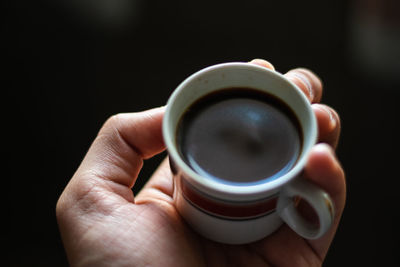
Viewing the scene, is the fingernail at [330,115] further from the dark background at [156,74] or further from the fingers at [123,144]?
the dark background at [156,74]

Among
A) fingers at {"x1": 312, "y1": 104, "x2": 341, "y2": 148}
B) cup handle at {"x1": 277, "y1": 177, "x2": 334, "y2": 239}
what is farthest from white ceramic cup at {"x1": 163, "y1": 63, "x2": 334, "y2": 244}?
fingers at {"x1": 312, "y1": 104, "x2": 341, "y2": 148}

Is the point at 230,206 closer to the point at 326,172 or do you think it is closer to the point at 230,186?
the point at 230,186

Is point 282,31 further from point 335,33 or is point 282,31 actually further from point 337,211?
point 337,211

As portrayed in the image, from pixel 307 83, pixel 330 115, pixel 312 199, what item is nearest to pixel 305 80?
pixel 307 83

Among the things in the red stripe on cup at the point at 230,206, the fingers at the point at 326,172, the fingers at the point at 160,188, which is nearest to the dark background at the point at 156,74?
the fingers at the point at 160,188

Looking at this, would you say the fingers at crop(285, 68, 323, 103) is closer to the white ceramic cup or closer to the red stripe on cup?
the white ceramic cup

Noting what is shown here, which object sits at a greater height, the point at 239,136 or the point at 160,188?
the point at 239,136

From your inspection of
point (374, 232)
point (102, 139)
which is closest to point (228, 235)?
point (102, 139)
